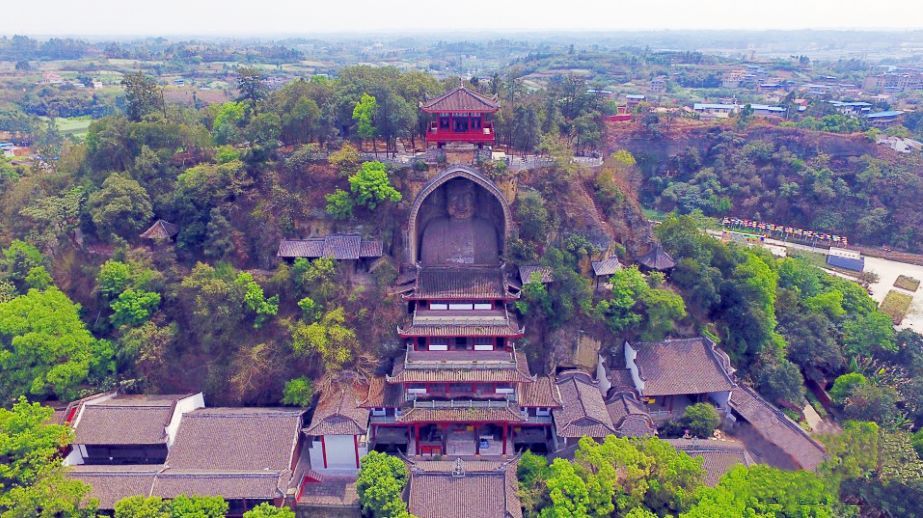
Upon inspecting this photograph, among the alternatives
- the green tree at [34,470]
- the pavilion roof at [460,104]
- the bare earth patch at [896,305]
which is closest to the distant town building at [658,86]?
the bare earth patch at [896,305]

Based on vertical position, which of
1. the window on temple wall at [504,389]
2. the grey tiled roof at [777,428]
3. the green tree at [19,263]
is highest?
the green tree at [19,263]

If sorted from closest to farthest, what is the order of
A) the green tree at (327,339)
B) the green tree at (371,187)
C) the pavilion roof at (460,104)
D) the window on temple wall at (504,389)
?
the window on temple wall at (504,389), the green tree at (327,339), the green tree at (371,187), the pavilion roof at (460,104)

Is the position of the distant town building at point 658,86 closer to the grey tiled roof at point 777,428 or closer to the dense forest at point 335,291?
the dense forest at point 335,291

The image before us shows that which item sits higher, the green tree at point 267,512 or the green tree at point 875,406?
the green tree at point 267,512

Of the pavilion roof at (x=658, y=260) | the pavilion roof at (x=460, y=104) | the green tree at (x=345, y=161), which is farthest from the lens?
the green tree at (x=345, y=161)

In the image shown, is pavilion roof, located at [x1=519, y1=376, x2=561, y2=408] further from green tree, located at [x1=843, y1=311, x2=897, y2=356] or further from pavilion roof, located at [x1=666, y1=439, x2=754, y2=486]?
green tree, located at [x1=843, y1=311, x2=897, y2=356]
